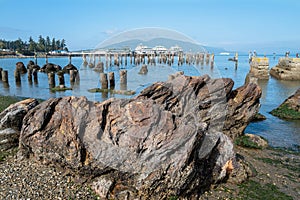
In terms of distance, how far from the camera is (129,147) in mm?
7008

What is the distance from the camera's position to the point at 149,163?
684cm

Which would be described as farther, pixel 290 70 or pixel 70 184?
pixel 290 70

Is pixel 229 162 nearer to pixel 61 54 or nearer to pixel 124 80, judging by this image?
pixel 124 80

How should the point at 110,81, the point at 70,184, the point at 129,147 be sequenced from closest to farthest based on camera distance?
the point at 129,147
the point at 70,184
the point at 110,81

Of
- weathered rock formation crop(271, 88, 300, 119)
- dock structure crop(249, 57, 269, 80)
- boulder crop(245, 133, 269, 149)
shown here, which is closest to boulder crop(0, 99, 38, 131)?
boulder crop(245, 133, 269, 149)

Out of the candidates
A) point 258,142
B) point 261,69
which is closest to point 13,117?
point 258,142

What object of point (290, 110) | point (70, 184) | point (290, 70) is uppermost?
point (290, 70)

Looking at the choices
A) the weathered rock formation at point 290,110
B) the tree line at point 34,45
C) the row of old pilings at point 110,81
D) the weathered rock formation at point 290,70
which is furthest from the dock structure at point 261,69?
the tree line at point 34,45

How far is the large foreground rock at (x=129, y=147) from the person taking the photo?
270 inches

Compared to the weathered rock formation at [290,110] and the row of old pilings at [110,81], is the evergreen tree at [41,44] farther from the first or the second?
the weathered rock formation at [290,110]

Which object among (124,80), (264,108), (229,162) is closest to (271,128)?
(264,108)

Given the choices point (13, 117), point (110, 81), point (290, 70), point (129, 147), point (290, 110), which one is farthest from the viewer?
point (290, 70)

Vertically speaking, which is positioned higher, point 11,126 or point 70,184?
point 11,126

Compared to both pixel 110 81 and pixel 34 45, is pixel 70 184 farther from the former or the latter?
pixel 34 45
